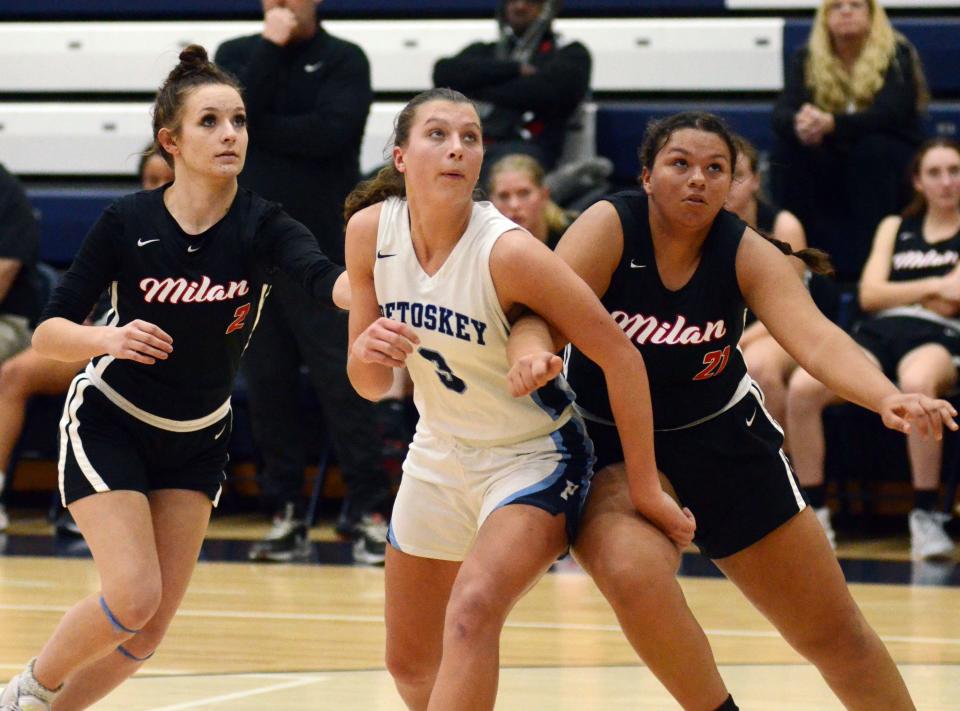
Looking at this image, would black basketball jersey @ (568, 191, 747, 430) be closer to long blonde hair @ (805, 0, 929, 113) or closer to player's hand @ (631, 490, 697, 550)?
player's hand @ (631, 490, 697, 550)

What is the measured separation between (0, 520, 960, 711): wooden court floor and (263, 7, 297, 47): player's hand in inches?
87.2

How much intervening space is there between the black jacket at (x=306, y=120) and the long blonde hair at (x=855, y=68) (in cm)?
212

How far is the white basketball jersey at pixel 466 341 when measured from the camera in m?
3.30

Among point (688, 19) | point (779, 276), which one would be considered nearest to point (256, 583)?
point (779, 276)

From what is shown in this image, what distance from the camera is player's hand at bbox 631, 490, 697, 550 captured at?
320 cm

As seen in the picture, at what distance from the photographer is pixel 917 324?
6.72 meters

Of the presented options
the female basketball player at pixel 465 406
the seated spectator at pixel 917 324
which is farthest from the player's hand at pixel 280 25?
the female basketball player at pixel 465 406

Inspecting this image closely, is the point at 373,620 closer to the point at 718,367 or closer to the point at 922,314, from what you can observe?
the point at 718,367

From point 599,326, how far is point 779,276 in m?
0.48

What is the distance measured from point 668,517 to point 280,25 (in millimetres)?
3976

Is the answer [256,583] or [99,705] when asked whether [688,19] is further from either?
[99,705]

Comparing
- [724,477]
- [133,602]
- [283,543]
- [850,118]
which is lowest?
[283,543]

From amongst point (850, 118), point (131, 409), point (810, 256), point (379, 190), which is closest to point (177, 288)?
point (131, 409)

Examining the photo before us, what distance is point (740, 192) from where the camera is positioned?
6.34 m
